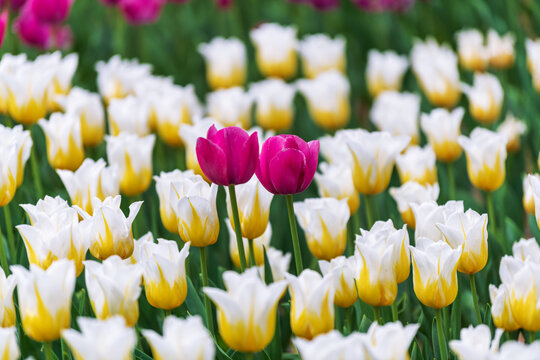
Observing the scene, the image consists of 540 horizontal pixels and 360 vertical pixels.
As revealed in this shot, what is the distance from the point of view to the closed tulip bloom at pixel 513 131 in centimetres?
308

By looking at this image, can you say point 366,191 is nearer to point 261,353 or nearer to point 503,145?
point 503,145

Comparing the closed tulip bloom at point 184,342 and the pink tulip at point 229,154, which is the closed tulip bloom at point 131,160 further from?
the closed tulip bloom at point 184,342

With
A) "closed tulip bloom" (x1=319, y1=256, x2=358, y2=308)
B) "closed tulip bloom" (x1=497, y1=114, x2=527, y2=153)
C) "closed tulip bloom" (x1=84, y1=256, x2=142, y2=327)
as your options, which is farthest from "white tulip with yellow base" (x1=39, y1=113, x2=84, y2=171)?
"closed tulip bloom" (x1=497, y1=114, x2=527, y2=153)

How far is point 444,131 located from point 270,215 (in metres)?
0.68

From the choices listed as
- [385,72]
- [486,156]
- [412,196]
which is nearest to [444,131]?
[486,156]

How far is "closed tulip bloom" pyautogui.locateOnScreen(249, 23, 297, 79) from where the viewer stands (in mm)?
3839

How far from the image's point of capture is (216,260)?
248cm

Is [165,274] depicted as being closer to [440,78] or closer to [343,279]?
[343,279]

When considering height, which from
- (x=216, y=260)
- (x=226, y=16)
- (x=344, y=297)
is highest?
(x=226, y=16)

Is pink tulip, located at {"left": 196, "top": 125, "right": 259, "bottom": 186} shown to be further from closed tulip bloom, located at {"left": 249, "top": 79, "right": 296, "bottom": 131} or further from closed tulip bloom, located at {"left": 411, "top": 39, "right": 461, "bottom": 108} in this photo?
closed tulip bloom, located at {"left": 411, "top": 39, "right": 461, "bottom": 108}

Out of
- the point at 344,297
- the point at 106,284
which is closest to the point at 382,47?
the point at 344,297

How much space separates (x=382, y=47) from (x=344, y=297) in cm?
322

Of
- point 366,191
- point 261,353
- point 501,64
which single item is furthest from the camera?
point 501,64

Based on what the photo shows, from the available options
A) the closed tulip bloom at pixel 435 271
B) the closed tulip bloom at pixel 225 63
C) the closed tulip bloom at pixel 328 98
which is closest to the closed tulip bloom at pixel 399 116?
the closed tulip bloom at pixel 328 98
